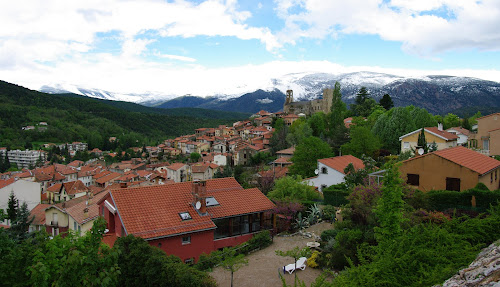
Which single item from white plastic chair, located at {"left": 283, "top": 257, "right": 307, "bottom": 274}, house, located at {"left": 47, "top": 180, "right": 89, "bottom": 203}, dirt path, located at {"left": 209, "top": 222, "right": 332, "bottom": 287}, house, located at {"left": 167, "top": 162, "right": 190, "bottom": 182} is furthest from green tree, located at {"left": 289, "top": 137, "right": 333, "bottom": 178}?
house, located at {"left": 47, "top": 180, "right": 89, "bottom": 203}

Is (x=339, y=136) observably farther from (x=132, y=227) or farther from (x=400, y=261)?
(x=400, y=261)

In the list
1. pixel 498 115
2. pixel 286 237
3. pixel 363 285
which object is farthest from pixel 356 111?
pixel 363 285

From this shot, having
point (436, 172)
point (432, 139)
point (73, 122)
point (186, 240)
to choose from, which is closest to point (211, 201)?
point (186, 240)

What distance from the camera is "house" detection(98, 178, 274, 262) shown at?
16516 mm

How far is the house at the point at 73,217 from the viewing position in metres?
24.2

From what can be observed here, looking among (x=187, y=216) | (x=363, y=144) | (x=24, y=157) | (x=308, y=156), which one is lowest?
(x=24, y=157)

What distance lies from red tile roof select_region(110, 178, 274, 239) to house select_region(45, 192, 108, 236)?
264 inches

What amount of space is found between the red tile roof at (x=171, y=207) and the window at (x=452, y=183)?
9.70 metres

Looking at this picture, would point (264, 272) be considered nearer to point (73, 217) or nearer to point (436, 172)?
point (436, 172)

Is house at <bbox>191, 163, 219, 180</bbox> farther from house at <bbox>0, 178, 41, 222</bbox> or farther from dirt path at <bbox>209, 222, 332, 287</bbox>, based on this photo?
dirt path at <bbox>209, 222, 332, 287</bbox>


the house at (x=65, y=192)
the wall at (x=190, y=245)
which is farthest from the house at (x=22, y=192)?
the wall at (x=190, y=245)

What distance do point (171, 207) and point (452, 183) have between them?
1491 cm

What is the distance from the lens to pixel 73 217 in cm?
2581

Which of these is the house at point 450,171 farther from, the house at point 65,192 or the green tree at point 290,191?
the house at point 65,192
